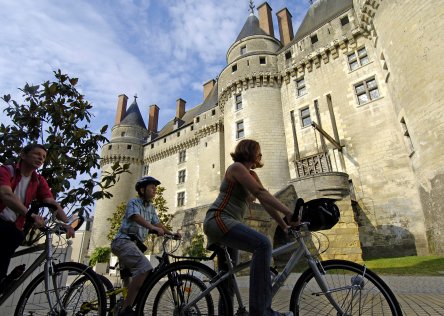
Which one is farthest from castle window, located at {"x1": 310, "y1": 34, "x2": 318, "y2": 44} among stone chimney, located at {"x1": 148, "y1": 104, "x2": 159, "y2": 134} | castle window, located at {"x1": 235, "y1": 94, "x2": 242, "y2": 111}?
stone chimney, located at {"x1": 148, "y1": 104, "x2": 159, "y2": 134}

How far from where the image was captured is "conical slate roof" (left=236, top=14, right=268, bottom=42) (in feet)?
80.6

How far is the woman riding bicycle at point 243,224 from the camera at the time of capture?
7.25 feet

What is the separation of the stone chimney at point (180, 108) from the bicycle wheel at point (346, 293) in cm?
3415

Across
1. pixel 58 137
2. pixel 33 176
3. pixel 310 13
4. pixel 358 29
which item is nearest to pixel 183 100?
pixel 310 13

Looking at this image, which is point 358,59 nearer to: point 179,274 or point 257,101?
point 257,101

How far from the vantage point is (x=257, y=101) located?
69.3ft

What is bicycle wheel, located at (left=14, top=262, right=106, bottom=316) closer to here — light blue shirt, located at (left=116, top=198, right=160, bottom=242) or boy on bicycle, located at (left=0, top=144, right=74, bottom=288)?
boy on bicycle, located at (left=0, top=144, right=74, bottom=288)

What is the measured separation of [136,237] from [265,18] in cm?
2663

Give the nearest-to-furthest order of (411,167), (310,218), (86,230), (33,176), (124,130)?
(310,218) → (33,176) → (411,167) → (124,130) → (86,230)

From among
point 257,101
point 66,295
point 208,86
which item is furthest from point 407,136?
point 208,86

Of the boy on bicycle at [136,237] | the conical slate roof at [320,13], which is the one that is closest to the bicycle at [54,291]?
the boy on bicycle at [136,237]

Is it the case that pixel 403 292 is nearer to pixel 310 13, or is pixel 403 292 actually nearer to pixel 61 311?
pixel 61 311

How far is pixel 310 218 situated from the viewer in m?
2.39

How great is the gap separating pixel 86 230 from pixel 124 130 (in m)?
18.7
